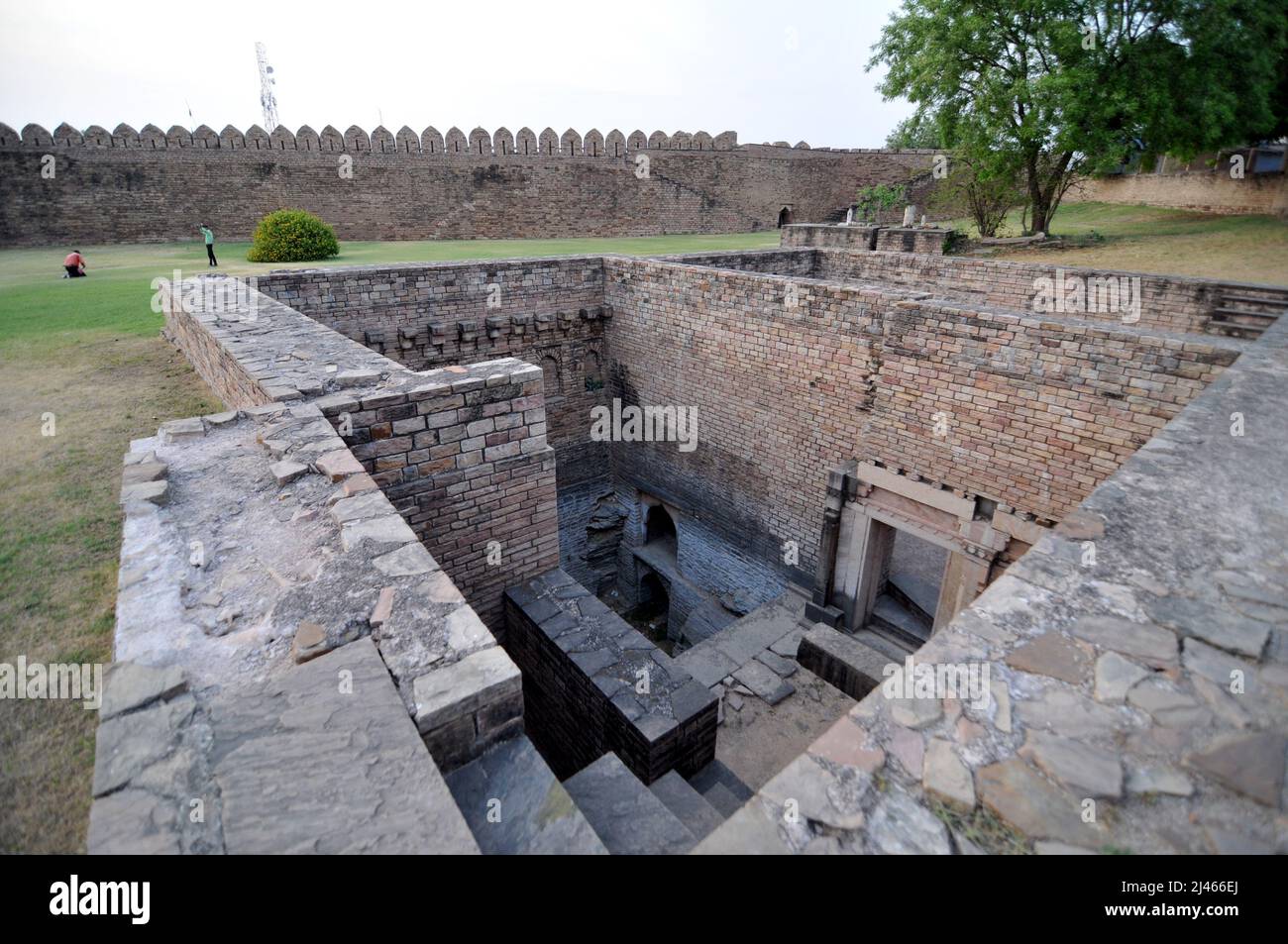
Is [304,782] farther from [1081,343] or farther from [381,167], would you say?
[381,167]

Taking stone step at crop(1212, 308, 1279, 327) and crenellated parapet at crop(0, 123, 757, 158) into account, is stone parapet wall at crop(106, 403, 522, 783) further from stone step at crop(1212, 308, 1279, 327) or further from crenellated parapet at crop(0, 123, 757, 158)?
crenellated parapet at crop(0, 123, 757, 158)

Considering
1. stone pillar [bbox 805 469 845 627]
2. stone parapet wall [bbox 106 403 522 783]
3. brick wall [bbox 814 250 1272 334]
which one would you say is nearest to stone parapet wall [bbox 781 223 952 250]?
brick wall [bbox 814 250 1272 334]

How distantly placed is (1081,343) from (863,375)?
2339 millimetres

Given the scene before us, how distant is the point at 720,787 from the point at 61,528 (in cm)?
502

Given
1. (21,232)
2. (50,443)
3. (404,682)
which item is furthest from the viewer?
(21,232)

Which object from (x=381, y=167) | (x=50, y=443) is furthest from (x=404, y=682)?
(x=381, y=167)

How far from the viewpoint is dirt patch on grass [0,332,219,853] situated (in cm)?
254

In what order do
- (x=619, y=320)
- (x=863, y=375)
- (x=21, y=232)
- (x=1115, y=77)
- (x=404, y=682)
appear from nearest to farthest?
1. (x=404, y=682)
2. (x=863, y=375)
3. (x=619, y=320)
4. (x=1115, y=77)
5. (x=21, y=232)

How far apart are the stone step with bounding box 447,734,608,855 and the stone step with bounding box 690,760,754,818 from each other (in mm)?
2508

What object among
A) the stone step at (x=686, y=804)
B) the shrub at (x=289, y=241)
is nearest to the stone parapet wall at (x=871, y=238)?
the shrub at (x=289, y=241)

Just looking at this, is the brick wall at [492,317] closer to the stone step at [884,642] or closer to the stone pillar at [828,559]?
the stone pillar at [828,559]
